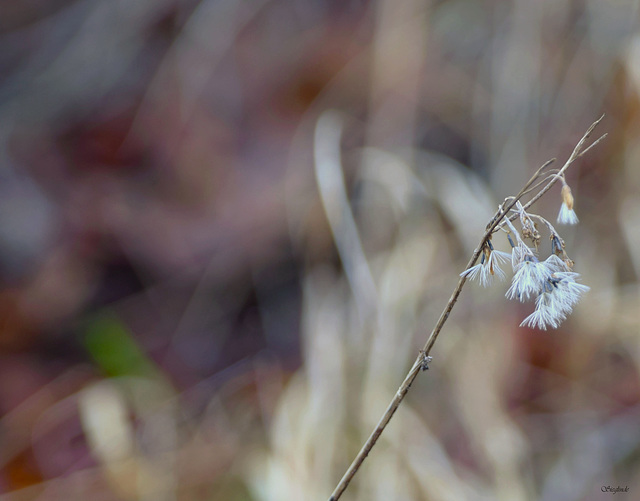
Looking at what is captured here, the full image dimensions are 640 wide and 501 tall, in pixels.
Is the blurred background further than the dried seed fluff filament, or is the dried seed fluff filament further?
the blurred background

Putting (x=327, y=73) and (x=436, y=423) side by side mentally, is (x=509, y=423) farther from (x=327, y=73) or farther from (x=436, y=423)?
(x=327, y=73)

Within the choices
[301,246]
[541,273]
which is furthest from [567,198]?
[301,246]

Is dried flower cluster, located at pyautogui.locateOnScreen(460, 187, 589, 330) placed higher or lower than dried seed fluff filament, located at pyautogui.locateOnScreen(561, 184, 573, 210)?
lower

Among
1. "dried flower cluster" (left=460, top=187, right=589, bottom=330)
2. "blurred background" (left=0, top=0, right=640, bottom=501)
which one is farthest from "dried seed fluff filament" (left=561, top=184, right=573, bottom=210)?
"blurred background" (left=0, top=0, right=640, bottom=501)

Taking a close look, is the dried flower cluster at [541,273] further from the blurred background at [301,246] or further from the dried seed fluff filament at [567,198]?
the blurred background at [301,246]

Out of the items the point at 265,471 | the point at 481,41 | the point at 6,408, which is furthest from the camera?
the point at 481,41

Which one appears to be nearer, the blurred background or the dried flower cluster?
the dried flower cluster

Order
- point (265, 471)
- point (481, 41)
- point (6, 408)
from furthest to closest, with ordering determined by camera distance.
Result: point (481, 41)
point (6, 408)
point (265, 471)

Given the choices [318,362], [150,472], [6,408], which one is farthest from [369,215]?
[6,408]

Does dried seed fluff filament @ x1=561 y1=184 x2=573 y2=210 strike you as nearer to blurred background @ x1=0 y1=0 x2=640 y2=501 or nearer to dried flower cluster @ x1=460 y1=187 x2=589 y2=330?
dried flower cluster @ x1=460 y1=187 x2=589 y2=330
